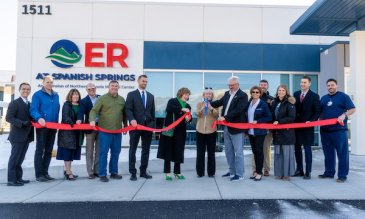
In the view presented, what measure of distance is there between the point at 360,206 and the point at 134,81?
31.3 feet

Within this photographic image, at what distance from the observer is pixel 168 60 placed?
1278cm

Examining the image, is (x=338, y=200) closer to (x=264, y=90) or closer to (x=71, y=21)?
(x=264, y=90)

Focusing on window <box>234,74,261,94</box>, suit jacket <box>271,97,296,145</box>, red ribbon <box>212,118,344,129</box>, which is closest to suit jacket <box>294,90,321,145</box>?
red ribbon <box>212,118,344,129</box>

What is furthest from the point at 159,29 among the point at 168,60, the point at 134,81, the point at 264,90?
the point at 264,90

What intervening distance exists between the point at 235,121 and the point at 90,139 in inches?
117

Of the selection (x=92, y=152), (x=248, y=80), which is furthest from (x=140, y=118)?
(x=248, y=80)

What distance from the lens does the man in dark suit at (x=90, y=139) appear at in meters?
6.57

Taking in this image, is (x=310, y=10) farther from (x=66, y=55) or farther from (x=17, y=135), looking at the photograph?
(x=66, y=55)

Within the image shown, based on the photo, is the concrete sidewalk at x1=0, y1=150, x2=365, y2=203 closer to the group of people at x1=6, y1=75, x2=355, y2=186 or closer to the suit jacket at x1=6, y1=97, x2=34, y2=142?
the group of people at x1=6, y1=75, x2=355, y2=186

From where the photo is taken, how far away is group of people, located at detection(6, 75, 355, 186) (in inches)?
246

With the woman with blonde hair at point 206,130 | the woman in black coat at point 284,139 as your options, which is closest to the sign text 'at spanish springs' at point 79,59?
the woman with blonde hair at point 206,130

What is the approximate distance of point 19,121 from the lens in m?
5.81

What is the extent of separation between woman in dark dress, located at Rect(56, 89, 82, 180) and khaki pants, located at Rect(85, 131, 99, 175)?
0.62ft

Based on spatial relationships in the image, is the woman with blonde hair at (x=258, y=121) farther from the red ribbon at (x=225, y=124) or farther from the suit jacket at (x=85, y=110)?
the suit jacket at (x=85, y=110)
